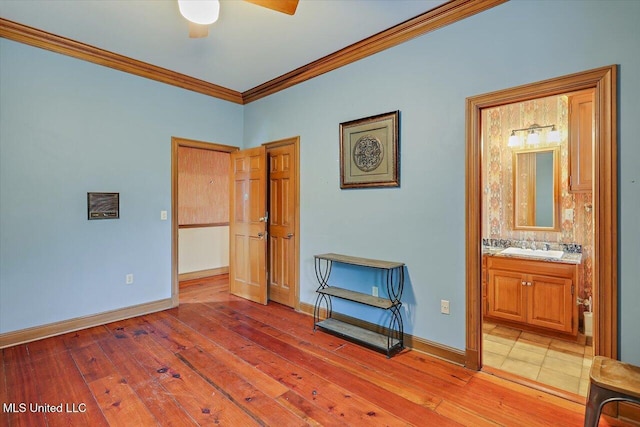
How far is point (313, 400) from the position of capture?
7.04 feet

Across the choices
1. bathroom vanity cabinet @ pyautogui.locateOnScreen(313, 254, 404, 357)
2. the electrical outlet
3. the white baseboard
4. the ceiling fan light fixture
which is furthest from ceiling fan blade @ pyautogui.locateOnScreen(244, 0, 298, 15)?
the white baseboard

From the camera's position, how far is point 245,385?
7.62ft

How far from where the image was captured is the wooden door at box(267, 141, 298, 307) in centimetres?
405

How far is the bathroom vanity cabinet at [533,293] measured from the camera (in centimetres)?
311

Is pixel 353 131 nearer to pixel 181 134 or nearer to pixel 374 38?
pixel 374 38

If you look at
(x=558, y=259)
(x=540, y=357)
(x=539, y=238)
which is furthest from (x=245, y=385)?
(x=539, y=238)

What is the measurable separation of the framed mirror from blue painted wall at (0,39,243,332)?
4211mm

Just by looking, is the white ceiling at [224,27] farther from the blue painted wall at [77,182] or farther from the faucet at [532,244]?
the faucet at [532,244]

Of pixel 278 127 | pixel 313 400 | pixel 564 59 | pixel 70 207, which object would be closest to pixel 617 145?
pixel 564 59

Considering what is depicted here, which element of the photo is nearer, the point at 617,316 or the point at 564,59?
the point at 617,316

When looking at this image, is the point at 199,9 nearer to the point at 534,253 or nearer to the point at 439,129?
the point at 439,129

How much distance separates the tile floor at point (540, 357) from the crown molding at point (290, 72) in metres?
2.85

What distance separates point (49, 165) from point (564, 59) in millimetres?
4464

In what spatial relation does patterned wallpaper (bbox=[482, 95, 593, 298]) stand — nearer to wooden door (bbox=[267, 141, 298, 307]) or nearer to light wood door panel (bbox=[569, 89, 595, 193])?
light wood door panel (bbox=[569, 89, 595, 193])
